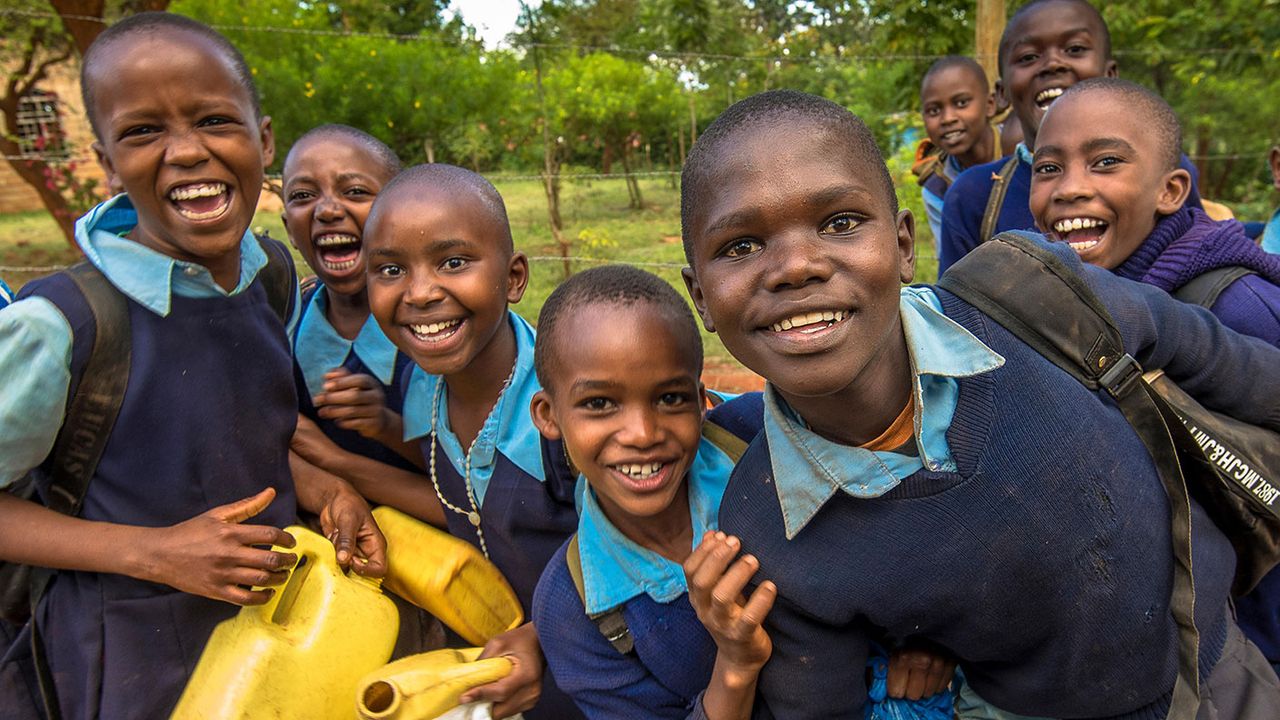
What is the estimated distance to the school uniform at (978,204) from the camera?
2.40m

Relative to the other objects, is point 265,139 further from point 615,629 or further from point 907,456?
point 907,456

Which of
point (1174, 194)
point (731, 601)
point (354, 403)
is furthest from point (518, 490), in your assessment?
point (1174, 194)

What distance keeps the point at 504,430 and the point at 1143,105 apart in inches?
60.5

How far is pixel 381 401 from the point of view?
7.11 feet

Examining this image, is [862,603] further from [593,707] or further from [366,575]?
[366,575]

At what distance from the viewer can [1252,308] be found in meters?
1.53

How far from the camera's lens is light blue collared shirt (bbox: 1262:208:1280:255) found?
227cm

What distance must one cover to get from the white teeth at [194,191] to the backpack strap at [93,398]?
208 millimetres

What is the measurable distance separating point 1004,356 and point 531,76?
8.98m

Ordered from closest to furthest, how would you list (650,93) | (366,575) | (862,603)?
(862,603) < (366,575) < (650,93)

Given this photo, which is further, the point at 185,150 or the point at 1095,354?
the point at 185,150

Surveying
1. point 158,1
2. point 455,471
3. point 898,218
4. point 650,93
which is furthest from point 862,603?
point 650,93

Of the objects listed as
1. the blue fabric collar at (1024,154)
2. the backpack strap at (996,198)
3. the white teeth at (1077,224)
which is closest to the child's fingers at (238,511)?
the white teeth at (1077,224)

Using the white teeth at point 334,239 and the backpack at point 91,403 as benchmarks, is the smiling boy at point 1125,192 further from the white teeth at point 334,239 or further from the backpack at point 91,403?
the backpack at point 91,403
